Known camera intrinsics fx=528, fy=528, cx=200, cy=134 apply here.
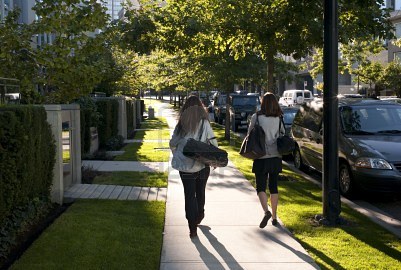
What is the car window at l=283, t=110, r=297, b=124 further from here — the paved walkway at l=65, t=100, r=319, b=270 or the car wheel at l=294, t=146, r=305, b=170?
the paved walkway at l=65, t=100, r=319, b=270

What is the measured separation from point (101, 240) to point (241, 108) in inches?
782

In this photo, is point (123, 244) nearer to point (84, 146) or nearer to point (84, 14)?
point (84, 14)

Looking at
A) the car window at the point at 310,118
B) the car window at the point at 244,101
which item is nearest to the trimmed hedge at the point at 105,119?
the car window at the point at 310,118

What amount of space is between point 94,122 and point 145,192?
6.45 m

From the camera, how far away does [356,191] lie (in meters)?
8.78

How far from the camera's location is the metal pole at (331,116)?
6801mm

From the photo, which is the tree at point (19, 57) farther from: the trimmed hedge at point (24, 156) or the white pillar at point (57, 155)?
the trimmed hedge at point (24, 156)

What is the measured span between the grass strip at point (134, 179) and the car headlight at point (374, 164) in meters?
3.52

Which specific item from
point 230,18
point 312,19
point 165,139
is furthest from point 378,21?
point 165,139

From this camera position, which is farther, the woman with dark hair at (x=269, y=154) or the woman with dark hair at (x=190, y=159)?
the woman with dark hair at (x=269, y=154)

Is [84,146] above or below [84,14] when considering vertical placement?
below

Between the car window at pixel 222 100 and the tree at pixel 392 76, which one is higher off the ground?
the tree at pixel 392 76

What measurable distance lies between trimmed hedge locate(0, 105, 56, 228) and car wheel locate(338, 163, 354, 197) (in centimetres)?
475

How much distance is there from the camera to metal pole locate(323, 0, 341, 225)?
22.3ft
